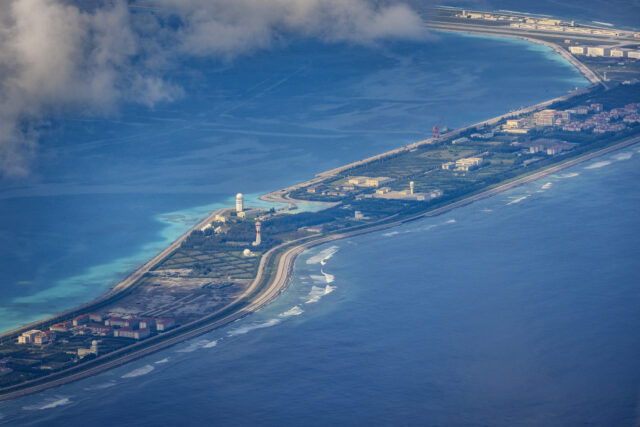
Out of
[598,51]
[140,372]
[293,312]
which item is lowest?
[140,372]

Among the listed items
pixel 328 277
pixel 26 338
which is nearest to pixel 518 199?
pixel 328 277

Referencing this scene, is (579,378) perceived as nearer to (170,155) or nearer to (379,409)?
(379,409)

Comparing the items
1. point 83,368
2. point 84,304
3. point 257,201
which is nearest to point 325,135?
point 257,201

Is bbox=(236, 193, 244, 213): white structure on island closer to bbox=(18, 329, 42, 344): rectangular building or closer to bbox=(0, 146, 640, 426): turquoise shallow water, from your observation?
bbox=(0, 146, 640, 426): turquoise shallow water

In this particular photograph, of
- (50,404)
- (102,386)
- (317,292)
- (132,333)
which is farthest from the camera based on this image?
(317,292)

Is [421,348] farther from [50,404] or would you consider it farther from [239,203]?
[239,203]

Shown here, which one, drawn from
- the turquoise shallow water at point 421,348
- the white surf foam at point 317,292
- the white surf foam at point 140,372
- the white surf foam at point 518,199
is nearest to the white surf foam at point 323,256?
the turquoise shallow water at point 421,348

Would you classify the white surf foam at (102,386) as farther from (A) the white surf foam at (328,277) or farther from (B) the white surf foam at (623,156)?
(B) the white surf foam at (623,156)
